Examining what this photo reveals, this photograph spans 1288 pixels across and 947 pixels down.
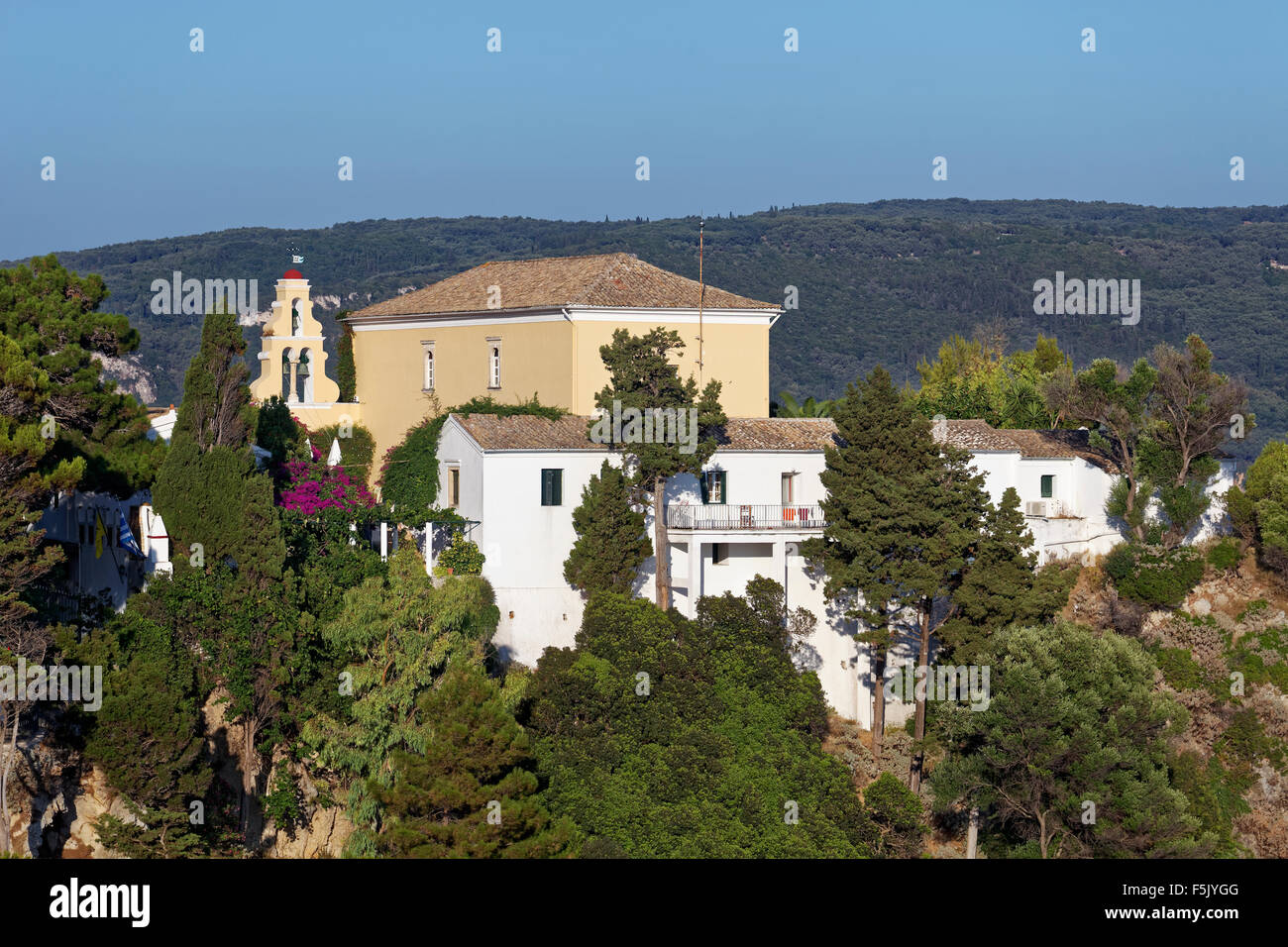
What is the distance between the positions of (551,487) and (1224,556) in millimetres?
16806

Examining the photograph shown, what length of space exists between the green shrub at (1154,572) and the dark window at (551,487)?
1394cm

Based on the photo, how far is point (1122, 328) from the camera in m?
107

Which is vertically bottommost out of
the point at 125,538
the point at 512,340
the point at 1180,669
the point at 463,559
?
the point at 1180,669

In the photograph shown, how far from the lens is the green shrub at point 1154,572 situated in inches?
1415

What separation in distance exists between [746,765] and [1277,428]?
7452 centimetres

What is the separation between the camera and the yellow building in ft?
113

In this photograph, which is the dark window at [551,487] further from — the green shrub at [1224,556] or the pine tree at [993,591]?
the green shrub at [1224,556]

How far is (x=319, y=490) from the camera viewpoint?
96.4 ft

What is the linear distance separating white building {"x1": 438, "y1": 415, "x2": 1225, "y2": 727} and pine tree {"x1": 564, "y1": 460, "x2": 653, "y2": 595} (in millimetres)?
327

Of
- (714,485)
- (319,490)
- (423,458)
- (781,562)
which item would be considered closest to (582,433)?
(714,485)

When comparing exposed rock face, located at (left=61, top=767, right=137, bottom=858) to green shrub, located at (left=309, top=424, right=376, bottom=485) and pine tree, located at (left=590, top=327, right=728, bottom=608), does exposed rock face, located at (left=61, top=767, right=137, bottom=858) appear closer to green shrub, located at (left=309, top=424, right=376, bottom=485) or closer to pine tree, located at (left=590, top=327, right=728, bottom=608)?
pine tree, located at (left=590, top=327, right=728, bottom=608)

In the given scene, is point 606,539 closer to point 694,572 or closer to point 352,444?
point 694,572
